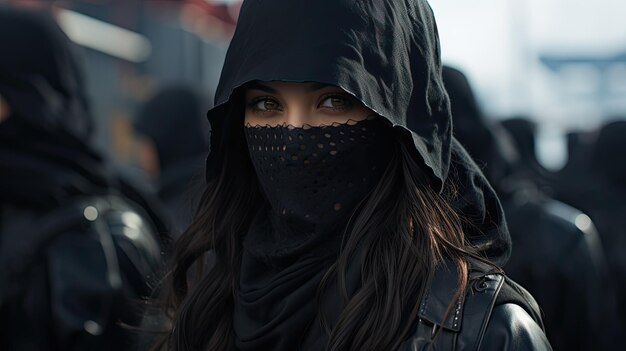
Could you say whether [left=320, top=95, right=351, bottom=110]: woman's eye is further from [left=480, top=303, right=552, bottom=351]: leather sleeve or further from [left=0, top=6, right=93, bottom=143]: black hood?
[left=0, top=6, right=93, bottom=143]: black hood

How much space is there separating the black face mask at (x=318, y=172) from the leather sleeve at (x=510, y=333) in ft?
1.32

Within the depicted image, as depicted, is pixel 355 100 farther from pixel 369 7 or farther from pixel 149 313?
pixel 149 313

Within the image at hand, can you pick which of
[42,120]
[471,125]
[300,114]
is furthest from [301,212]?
[471,125]

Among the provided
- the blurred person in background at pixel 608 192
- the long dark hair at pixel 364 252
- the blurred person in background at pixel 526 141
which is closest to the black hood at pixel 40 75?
the long dark hair at pixel 364 252

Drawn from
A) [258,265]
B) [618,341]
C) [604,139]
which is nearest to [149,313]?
[258,265]

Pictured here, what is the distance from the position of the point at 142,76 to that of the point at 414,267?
13662mm

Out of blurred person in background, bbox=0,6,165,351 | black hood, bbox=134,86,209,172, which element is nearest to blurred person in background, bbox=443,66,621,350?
blurred person in background, bbox=0,6,165,351

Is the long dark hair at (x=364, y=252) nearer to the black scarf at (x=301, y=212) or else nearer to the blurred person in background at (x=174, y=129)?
the black scarf at (x=301, y=212)

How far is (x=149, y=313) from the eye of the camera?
2.84 meters

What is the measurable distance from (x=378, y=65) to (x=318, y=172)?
0.26m

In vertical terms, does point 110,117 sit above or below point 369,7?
below

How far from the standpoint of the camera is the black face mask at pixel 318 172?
2.32m

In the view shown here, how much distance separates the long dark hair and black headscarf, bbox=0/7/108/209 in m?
1.37

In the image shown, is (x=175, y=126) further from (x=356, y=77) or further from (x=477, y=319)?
(x=477, y=319)
